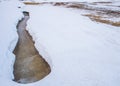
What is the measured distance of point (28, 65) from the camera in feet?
23.9

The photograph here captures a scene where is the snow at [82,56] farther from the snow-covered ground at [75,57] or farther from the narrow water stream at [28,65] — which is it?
the narrow water stream at [28,65]

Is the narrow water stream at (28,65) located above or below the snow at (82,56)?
below

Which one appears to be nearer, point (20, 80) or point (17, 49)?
point (20, 80)

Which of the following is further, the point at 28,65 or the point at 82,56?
the point at 28,65

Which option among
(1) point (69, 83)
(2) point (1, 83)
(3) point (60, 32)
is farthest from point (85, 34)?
(2) point (1, 83)

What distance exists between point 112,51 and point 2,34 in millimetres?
7722

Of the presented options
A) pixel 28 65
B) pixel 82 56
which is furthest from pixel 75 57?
pixel 28 65

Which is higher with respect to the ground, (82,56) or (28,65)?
(82,56)

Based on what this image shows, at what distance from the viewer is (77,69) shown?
574 centimetres

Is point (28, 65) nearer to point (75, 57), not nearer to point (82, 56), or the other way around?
point (75, 57)

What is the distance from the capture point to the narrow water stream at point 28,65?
6.29 meters

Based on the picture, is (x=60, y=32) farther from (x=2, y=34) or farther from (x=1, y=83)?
(x=1, y=83)

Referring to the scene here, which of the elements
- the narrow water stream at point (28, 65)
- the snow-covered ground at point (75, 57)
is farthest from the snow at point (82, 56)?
the narrow water stream at point (28, 65)

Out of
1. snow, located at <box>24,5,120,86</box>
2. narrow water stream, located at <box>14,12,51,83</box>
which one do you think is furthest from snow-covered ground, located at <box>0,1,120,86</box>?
narrow water stream, located at <box>14,12,51,83</box>
